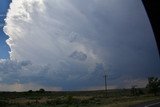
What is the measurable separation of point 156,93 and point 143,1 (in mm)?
140600

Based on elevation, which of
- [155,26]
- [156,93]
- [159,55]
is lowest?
[159,55]

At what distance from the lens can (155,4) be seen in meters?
3.06

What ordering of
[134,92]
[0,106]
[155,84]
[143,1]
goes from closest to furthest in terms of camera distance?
[143,1], [0,106], [155,84], [134,92]

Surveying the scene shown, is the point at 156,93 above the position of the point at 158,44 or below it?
above

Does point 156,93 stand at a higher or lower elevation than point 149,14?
higher

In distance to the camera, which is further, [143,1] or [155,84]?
[155,84]

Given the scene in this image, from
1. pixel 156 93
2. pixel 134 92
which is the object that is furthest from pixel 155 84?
pixel 134 92

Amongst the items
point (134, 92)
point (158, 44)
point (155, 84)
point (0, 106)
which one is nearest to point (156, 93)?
point (155, 84)

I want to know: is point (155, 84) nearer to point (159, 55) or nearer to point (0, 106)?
point (0, 106)

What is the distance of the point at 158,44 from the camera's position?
320cm

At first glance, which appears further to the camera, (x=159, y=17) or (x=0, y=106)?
(x=0, y=106)

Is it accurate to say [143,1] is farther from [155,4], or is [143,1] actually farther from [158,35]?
[158,35]

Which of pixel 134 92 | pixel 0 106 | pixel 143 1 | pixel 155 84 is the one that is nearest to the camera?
pixel 143 1

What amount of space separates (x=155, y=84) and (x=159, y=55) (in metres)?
132
